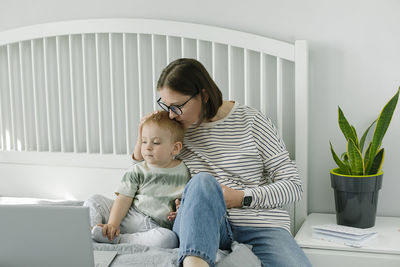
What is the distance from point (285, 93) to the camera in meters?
2.22

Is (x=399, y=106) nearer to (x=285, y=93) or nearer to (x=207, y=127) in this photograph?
(x=285, y=93)

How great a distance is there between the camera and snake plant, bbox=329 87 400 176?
1.94 metres

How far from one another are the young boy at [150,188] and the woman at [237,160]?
6 cm

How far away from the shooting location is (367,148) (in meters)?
2.02

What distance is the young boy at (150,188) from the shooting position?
1.89m

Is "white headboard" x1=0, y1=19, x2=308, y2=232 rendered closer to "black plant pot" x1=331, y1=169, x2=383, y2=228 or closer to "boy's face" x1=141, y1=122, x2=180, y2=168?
"black plant pot" x1=331, y1=169, x2=383, y2=228

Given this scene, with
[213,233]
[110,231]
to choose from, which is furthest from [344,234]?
[110,231]

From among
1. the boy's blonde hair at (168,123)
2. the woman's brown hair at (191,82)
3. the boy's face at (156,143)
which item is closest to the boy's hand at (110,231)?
the boy's face at (156,143)

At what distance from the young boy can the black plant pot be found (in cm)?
60

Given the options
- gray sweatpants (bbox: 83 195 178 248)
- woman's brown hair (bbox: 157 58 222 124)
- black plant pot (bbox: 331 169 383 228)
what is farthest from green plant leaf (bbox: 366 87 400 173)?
gray sweatpants (bbox: 83 195 178 248)

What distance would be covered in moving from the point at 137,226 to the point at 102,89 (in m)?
0.85

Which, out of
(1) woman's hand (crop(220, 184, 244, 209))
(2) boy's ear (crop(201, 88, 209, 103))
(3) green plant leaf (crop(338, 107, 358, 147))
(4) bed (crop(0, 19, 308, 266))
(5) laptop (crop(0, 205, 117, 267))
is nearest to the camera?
(5) laptop (crop(0, 205, 117, 267))

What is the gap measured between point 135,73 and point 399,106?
3.91ft

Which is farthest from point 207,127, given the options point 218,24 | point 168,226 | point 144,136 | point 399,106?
point 399,106
